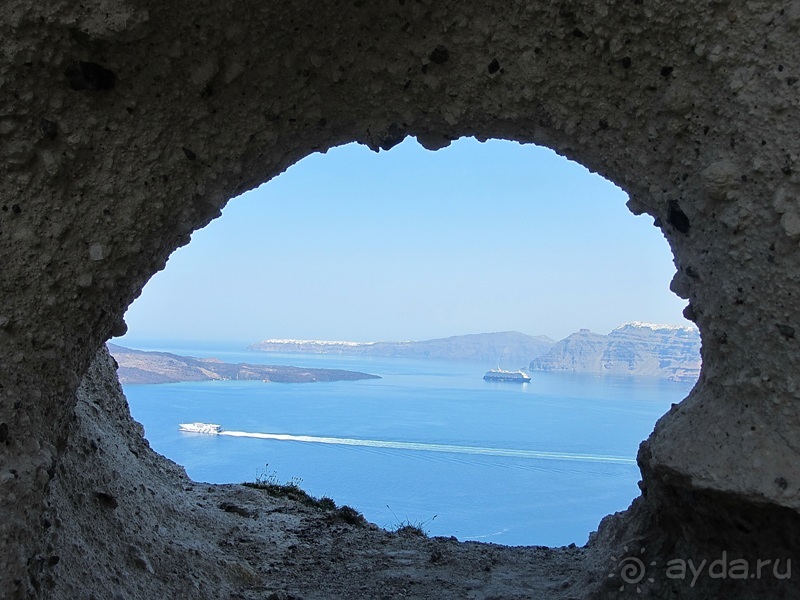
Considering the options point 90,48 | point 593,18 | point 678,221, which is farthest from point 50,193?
point 678,221

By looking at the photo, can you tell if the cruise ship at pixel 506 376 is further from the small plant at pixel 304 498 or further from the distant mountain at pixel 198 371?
the small plant at pixel 304 498

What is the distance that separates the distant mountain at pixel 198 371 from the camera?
1151 centimetres

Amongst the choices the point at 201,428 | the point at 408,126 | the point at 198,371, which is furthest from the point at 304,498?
the point at 198,371

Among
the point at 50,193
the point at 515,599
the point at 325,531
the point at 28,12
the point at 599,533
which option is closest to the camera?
the point at 28,12

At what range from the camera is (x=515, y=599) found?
244 centimetres

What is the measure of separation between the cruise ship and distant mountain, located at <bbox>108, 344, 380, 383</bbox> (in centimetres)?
277

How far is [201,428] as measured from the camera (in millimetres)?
9383

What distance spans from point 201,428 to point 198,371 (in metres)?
4.00

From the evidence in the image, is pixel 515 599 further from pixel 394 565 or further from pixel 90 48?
pixel 90 48

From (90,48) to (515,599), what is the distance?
231cm

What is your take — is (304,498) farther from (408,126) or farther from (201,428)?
(201,428)

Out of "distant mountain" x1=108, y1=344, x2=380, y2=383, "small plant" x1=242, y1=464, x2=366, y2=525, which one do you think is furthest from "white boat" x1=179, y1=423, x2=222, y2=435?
"small plant" x1=242, y1=464, x2=366, y2=525

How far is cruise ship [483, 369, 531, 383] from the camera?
1443 centimetres

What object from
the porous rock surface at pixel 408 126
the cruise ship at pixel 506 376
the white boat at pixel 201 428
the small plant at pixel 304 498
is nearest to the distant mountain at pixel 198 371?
the white boat at pixel 201 428
